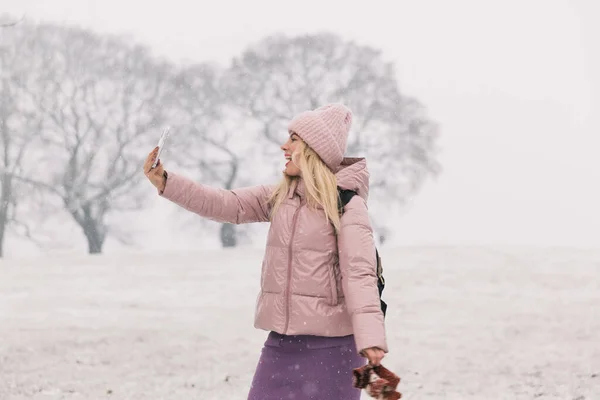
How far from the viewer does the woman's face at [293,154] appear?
11.9 feet

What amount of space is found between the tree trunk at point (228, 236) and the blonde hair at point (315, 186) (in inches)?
865

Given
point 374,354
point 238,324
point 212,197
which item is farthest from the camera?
point 238,324

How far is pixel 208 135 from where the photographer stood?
26.2 meters

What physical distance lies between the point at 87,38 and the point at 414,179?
38.8 feet

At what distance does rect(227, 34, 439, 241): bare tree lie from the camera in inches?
1017

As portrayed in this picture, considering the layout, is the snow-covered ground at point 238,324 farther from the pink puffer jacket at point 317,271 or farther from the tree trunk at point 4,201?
the pink puffer jacket at point 317,271

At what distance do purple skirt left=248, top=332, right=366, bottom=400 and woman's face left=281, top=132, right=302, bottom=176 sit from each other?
724 mm

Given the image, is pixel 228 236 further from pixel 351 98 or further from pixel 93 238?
pixel 351 98

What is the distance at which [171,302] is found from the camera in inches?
629

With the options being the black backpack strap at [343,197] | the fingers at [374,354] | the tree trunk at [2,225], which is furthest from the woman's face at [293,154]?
the tree trunk at [2,225]

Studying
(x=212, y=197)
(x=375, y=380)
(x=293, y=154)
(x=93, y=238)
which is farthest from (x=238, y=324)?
(x=93, y=238)

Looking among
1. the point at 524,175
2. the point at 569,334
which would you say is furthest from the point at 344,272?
the point at 524,175

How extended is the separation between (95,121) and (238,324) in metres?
14.9

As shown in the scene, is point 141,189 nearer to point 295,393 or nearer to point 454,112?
point 454,112
